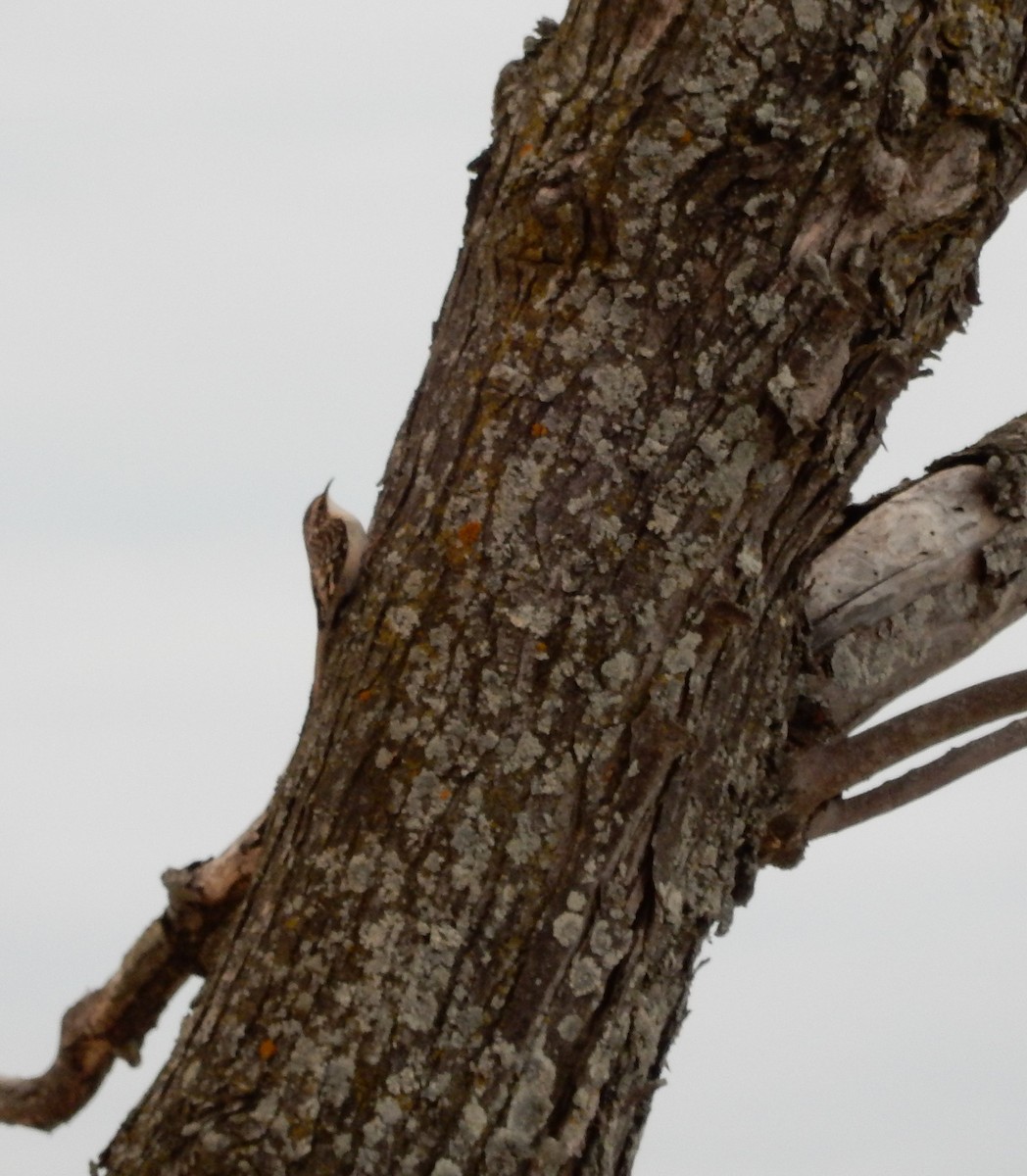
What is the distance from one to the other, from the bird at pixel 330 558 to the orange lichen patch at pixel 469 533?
13 cm

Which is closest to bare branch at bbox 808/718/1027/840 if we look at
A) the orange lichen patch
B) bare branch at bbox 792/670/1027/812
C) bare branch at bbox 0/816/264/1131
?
bare branch at bbox 792/670/1027/812

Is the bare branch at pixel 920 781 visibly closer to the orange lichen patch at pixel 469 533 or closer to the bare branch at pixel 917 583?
the bare branch at pixel 917 583

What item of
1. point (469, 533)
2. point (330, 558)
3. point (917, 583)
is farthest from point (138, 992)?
point (917, 583)

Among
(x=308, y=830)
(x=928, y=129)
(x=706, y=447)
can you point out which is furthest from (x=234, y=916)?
(x=928, y=129)

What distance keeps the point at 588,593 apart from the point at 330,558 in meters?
0.30

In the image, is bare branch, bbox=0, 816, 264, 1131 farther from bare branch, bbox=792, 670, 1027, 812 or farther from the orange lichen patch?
bare branch, bbox=792, 670, 1027, 812

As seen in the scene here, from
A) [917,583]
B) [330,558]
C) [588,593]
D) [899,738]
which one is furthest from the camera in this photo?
[917,583]

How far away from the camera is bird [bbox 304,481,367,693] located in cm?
167

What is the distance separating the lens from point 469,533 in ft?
5.25

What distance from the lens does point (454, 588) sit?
1.59 meters

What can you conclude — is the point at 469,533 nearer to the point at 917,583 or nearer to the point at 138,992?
the point at 917,583

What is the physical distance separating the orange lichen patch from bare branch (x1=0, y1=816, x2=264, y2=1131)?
436 mm

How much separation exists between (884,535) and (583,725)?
58cm

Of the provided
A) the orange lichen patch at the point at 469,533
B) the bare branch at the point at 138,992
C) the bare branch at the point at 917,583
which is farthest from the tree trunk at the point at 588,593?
the bare branch at the point at 917,583
